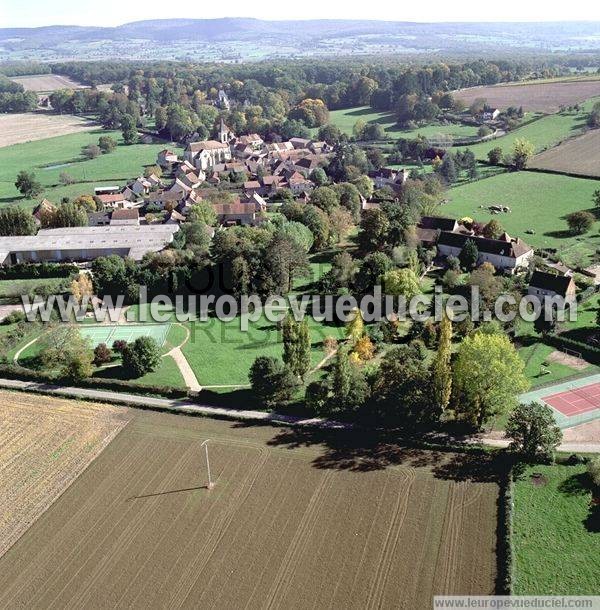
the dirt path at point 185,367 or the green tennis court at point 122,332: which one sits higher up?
the green tennis court at point 122,332

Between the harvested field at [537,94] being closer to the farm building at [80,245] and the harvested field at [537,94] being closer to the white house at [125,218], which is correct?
the white house at [125,218]

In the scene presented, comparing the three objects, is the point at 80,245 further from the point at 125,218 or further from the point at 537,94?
the point at 537,94

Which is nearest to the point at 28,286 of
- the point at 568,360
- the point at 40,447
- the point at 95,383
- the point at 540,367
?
the point at 95,383

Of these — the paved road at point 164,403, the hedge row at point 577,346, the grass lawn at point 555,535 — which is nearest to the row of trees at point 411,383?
the paved road at point 164,403

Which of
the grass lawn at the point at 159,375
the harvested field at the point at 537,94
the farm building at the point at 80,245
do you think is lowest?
the grass lawn at the point at 159,375

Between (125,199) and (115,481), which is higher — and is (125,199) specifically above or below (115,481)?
above

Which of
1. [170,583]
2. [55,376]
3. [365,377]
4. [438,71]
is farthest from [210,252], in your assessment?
[438,71]

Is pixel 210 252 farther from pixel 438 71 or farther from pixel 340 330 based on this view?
pixel 438 71
